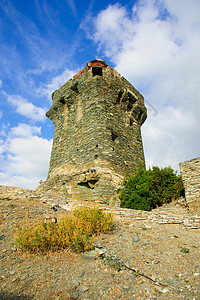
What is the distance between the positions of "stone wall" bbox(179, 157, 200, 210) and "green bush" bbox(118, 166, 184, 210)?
44.5 inches

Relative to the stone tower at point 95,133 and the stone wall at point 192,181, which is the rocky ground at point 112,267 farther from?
the stone tower at point 95,133

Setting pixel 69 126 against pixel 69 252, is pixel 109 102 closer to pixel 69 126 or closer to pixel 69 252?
pixel 69 126

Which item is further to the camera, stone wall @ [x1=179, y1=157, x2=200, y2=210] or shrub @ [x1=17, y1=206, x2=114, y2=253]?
stone wall @ [x1=179, y1=157, x2=200, y2=210]

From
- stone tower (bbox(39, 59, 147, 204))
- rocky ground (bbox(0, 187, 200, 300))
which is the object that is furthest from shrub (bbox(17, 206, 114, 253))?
stone tower (bbox(39, 59, 147, 204))

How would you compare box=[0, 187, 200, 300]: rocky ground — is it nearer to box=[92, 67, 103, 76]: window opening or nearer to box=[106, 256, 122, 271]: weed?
box=[106, 256, 122, 271]: weed

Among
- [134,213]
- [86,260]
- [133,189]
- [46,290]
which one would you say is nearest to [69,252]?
[86,260]

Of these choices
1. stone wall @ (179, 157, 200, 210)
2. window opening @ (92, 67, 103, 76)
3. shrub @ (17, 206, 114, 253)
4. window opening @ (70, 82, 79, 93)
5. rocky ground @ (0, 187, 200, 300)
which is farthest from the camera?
window opening @ (70, 82, 79, 93)

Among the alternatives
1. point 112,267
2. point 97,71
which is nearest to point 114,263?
point 112,267

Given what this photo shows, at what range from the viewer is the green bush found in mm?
8039

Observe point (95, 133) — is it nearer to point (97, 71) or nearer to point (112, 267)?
point (97, 71)

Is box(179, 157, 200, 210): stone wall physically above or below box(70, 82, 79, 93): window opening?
below

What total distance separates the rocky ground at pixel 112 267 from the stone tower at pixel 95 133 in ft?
12.5

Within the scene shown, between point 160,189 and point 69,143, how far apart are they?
6.07m

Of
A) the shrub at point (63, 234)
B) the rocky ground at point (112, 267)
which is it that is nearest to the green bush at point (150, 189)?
the rocky ground at point (112, 267)
